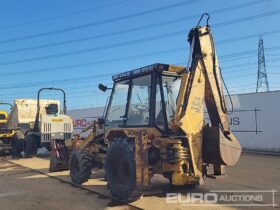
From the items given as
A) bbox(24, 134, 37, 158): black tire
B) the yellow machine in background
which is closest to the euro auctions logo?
bbox(24, 134, 37, 158): black tire

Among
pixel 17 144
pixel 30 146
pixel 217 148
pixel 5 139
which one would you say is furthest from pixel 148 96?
pixel 5 139

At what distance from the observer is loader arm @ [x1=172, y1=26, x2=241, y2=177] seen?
7984 mm

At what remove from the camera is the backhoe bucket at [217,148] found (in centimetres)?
802

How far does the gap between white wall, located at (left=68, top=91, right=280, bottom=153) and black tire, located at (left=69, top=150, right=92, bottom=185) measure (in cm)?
1135

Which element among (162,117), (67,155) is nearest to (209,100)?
Result: (162,117)

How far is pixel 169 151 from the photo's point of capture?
7.87 meters

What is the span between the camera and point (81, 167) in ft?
34.1

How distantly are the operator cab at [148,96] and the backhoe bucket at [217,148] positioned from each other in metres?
0.90

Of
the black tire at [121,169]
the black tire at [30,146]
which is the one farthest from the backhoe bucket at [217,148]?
the black tire at [30,146]

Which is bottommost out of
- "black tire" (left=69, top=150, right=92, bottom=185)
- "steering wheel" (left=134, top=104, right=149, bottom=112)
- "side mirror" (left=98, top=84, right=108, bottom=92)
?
"black tire" (left=69, top=150, right=92, bottom=185)

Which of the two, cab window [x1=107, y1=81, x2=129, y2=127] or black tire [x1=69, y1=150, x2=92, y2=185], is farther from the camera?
black tire [x1=69, y1=150, x2=92, y2=185]

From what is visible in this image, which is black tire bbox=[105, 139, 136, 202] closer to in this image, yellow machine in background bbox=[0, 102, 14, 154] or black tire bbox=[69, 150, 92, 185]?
black tire bbox=[69, 150, 92, 185]

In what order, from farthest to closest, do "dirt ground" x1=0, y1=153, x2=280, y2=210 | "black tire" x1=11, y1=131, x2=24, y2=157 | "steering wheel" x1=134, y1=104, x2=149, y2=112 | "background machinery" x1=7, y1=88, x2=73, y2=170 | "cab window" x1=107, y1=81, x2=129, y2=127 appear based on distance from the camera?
"black tire" x1=11, y1=131, x2=24, y2=157
"background machinery" x1=7, y1=88, x2=73, y2=170
"cab window" x1=107, y1=81, x2=129, y2=127
"steering wheel" x1=134, y1=104, x2=149, y2=112
"dirt ground" x1=0, y1=153, x2=280, y2=210

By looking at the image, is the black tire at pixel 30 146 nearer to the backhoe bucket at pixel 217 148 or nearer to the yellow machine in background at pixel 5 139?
the yellow machine in background at pixel 5 139
